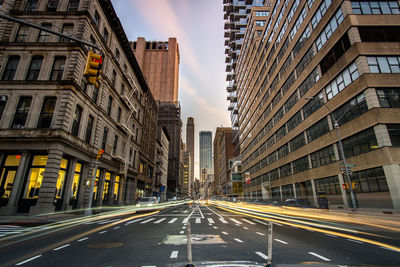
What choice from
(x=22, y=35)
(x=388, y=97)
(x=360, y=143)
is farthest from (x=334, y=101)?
(x=22, y=35)

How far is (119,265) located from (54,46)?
25.8m

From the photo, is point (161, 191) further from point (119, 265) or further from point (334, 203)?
point (119, 265)

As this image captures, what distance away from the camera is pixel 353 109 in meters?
23.2

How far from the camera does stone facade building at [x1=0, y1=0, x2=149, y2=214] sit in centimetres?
1906

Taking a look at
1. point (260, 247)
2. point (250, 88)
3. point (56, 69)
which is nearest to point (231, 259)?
point (260, 247)

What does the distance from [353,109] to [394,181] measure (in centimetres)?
842

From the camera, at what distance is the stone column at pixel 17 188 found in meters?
17.4

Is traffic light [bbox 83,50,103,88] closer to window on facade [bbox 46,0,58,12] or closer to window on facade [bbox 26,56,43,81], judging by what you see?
window on facade [bbox 26,56,43,81]

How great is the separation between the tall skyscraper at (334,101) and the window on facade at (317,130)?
5.5 inches

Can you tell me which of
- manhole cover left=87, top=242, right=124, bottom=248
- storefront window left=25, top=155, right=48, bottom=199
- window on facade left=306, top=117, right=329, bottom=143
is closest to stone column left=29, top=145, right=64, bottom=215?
storefront window left=25, top=155, right=48, bottom=199

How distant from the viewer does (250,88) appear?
6619 centimetres

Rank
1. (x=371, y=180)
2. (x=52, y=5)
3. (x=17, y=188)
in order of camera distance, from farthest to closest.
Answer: (x=52, y=5), (x=371, y=180), (x=17, y=188)

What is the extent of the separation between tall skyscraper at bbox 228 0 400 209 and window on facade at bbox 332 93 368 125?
11 cm

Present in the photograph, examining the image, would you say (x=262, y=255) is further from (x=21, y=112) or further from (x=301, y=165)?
(x=301, y=165)
